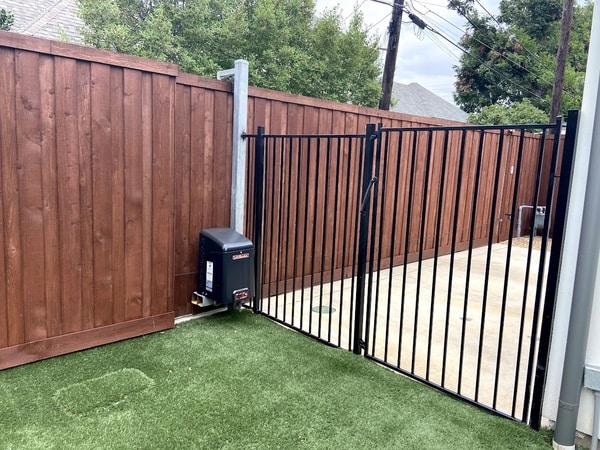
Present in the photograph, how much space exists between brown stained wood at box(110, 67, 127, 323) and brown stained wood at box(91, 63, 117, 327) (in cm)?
2

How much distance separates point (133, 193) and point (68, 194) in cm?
40

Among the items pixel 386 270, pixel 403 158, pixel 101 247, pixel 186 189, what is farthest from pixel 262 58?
pixel 101 247

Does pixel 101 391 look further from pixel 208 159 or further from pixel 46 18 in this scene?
pixel 46 18

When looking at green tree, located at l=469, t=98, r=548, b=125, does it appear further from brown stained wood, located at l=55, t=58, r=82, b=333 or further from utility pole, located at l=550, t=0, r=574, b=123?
brown stained wood, located at l=55, t=58, r=82, b=333

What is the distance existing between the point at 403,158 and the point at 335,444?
13.0 ft

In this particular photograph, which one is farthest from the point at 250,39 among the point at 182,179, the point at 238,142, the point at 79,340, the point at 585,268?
the point at 585,268

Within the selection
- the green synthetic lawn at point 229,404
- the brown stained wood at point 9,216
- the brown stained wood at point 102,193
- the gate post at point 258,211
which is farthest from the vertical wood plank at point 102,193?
the gate post at point 258,211

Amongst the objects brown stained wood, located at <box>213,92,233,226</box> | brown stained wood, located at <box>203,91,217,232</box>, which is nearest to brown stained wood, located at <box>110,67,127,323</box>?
brown stained wood, located at <box>203,91,217,232</box>

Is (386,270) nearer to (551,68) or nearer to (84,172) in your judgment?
(84,172)

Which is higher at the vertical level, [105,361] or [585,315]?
[585,315]

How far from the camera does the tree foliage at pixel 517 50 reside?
14797mm

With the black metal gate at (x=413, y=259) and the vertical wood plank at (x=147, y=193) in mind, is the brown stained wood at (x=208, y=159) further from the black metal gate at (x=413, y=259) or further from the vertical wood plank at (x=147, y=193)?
the vertical wood plank at (x=147, y=193)

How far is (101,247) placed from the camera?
2.81m

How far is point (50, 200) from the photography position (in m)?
2.56
